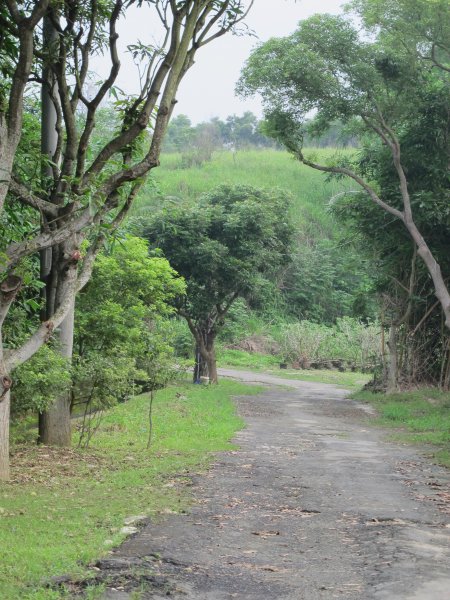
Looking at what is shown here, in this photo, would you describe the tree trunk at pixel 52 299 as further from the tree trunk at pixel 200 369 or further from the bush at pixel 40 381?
the tree trunk at pixel 200 369

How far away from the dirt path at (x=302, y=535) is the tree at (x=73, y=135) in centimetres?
241

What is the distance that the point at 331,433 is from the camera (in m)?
16.0

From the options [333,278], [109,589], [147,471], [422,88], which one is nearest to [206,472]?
[147,471]

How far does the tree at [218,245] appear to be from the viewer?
26516 mm

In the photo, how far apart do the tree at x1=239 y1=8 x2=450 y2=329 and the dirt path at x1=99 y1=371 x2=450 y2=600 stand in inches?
379

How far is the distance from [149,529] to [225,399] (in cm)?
1520

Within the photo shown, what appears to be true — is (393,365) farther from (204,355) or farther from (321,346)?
(321,346)

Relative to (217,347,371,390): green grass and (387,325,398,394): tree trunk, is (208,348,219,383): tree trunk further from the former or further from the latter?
(387,325,398,394): tree trunk

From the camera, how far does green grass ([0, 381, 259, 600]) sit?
19.8 feet

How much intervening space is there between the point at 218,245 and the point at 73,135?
1599cm

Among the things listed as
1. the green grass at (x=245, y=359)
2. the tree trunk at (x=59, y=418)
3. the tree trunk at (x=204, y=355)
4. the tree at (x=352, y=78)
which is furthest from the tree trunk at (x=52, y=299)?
the green grass at (x=245, y=359)

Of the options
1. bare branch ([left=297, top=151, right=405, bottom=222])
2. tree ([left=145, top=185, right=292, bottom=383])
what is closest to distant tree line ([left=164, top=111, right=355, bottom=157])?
tree ([left=145, top=185, right=292, bottom=383])

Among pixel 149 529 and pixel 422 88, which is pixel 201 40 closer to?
pixel 149 529

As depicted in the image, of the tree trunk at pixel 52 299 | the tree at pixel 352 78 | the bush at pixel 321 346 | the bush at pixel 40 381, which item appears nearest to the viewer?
the bush at pixel 40 381
